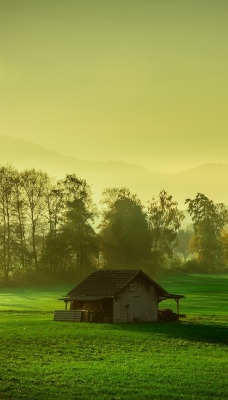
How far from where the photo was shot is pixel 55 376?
114 feet

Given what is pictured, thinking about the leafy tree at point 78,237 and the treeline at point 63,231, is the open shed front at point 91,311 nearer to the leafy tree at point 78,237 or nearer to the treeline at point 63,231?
the treeline at point 63,231

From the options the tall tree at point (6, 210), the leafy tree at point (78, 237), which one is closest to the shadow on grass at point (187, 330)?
the leafy tree at point (78, 237)

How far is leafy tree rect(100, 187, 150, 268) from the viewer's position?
144 metres

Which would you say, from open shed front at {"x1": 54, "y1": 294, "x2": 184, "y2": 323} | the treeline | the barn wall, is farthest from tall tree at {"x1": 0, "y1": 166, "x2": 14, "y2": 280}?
the barn wall

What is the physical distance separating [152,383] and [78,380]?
394 cm

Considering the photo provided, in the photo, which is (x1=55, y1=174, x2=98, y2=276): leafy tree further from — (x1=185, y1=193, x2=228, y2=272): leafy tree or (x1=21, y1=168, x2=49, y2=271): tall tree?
(x1=185, y1=193, x2=228, y2=272): leafy tree

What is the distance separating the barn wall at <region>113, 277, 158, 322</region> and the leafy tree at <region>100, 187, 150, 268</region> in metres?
68.5

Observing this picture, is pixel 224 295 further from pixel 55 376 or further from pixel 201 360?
pixel 55 376

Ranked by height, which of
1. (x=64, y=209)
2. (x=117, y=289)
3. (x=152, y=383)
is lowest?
(x=152, y=383)

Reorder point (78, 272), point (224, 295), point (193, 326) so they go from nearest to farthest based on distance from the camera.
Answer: point (193, 326) → point (224, 295) → point (78, 272)

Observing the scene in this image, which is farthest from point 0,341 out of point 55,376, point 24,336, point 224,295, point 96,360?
point 224,295

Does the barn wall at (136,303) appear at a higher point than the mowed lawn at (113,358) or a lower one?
higher

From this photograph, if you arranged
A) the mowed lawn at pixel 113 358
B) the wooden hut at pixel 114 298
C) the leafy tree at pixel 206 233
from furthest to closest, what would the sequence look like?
the leafy tree at pixel 206 233
the wooden hut at pixel 114 298
the mowed lawn at pixel 113 358

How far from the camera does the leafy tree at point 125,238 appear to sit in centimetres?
14438
